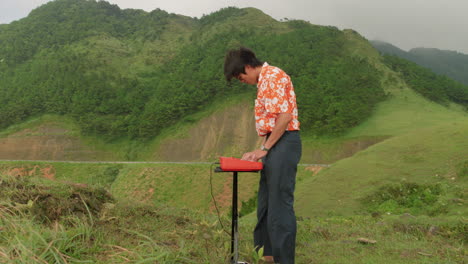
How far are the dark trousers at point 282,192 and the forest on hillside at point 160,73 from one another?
91.3 ft

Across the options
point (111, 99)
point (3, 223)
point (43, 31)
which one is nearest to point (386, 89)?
point (111, 99)

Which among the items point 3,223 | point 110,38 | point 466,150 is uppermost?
point 110,38

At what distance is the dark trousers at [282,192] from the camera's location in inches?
110

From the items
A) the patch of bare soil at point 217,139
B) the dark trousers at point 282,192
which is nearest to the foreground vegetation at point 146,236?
the dark trousers at point 282,192

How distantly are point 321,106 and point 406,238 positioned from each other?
29.8 m

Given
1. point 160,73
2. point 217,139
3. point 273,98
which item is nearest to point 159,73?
point 160,73

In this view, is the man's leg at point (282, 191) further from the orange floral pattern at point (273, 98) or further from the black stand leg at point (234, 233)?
the black stand leg at point (234, 233)

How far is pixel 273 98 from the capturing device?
2.73 metres

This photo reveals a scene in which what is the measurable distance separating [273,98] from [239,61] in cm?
44

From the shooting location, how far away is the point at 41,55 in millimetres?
55562

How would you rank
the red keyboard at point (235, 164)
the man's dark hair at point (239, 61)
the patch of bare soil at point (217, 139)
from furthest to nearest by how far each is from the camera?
the patch of bare soil at point (217, 139) → the man's dark hair at point (239, 61) → the red keyboard at point (235, 164)

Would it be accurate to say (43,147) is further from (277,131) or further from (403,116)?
(277,131)

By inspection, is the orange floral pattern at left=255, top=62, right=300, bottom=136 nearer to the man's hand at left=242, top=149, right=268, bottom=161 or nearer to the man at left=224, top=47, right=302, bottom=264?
the man at left=224, top=47, right=302, bottom=264

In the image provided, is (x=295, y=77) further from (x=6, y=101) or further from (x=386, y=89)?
(x=6, y=101)
